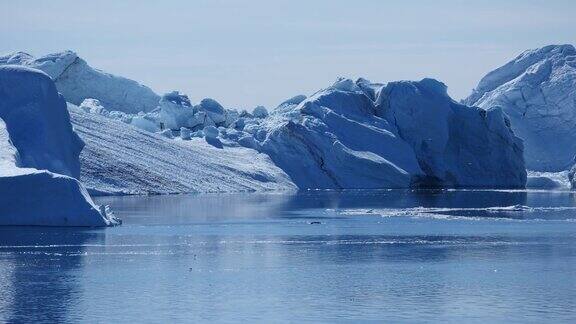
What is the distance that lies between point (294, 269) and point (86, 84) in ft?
216

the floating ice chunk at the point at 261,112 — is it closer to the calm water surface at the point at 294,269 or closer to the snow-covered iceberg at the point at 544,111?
the snow-covered iceberg at the point at 544,111

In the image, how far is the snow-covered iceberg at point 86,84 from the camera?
8706cm

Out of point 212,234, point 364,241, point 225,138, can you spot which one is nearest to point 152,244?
point 212,234

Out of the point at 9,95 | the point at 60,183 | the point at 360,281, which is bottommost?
the point at 360,281

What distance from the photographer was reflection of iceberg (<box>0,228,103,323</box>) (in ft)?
72.3

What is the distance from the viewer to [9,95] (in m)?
46.2

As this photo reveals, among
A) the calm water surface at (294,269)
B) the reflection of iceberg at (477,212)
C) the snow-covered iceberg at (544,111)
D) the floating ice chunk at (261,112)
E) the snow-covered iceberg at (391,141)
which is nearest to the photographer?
the calm water surface at (294,269)

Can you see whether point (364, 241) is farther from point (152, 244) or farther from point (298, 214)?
point (298, 214)

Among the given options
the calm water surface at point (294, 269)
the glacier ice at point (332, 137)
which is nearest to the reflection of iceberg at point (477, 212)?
the calm water surface at point (294, 269)

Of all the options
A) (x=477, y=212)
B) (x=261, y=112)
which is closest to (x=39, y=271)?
(x=477, y=212)

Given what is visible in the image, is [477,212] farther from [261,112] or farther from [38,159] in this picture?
[261,112]

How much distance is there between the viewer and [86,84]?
91.5m

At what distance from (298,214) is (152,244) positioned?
15.0m

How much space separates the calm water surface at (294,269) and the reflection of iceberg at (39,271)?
0.03 meters
